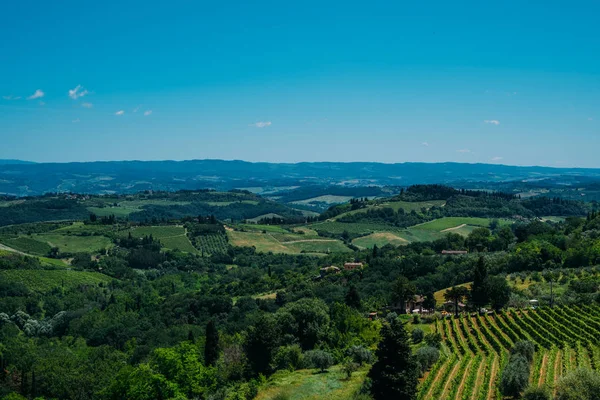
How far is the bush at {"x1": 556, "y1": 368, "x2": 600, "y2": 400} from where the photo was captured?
28797mm

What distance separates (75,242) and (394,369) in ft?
504

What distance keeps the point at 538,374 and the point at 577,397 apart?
9830mm

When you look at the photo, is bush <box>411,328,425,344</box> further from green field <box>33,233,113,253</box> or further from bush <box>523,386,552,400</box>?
green field <box>33,233,113,253</box>

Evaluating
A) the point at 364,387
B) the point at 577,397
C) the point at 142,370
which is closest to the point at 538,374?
the point at 577,397

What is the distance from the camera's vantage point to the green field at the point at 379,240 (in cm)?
17164

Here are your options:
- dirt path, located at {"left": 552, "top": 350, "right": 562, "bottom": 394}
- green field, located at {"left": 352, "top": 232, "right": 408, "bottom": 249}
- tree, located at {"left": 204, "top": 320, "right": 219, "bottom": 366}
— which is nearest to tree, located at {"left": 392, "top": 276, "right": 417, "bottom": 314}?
tree, located at {"left": 204, "top": 320, "right": 219, "bottom": 366}

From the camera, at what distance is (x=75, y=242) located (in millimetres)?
168375

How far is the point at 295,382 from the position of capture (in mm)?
45844

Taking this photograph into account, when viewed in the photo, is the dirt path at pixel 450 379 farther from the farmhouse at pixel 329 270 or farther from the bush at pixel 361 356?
the farmhouse at pixel 329 270

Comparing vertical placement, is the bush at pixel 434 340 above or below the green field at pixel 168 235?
above

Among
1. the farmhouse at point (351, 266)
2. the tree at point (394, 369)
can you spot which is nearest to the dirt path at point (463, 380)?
the tree at point (394, 369)

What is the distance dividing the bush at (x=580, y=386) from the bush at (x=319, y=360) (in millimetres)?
23281

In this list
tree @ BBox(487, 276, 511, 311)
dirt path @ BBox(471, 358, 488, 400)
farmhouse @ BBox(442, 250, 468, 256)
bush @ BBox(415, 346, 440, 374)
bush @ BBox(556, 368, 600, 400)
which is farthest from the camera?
farmhouse @ BBox(442, 250, 468, 256)

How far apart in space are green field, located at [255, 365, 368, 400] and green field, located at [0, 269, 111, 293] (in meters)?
88.9
